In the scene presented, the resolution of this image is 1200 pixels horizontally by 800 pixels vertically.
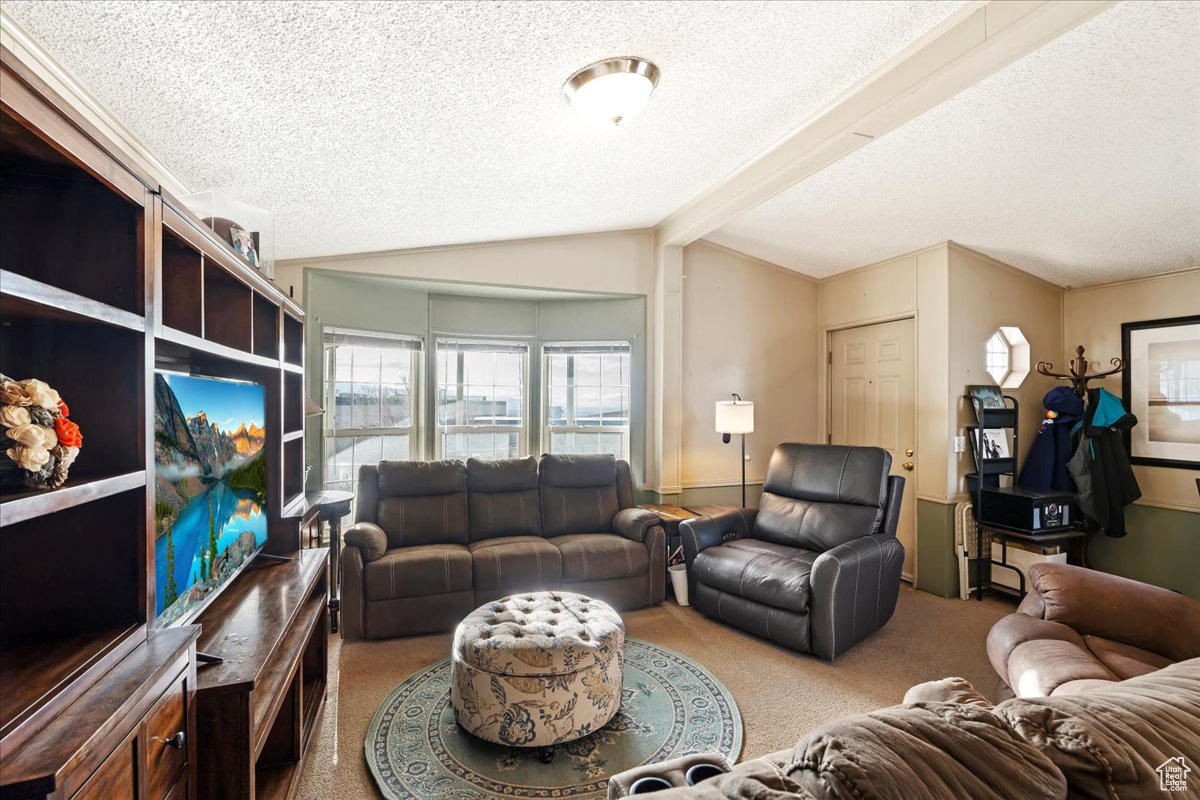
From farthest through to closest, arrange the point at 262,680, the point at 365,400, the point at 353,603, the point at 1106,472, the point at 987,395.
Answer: the point at 365,400, the point at 987,395, the point at 1106,472, the point at 353,603, the point at 262,680

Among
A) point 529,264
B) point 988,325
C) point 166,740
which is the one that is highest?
point 529,264

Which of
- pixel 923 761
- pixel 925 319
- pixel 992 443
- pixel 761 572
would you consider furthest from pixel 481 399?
pixel 923 761

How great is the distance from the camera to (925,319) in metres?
3.87

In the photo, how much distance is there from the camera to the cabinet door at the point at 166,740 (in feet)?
3.38

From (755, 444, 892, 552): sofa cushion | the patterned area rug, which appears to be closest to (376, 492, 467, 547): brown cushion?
the patterned area rug

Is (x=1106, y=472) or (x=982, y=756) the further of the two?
(x=1106, y=472)

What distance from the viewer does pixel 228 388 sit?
5.98 feet

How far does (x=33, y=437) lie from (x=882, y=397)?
4.62 meters

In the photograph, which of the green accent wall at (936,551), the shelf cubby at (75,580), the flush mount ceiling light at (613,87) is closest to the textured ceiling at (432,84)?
the flush mount ceiling light at (613,87)

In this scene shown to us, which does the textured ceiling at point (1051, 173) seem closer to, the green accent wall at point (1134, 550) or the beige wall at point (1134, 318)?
the beige wall at point (1134, 318)

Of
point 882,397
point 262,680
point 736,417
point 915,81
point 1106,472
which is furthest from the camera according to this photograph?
point 882,397

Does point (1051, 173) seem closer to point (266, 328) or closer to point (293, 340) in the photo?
point (266, 328)

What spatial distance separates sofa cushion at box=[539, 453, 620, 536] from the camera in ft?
12.5

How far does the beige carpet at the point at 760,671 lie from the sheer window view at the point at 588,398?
5.19 feet
